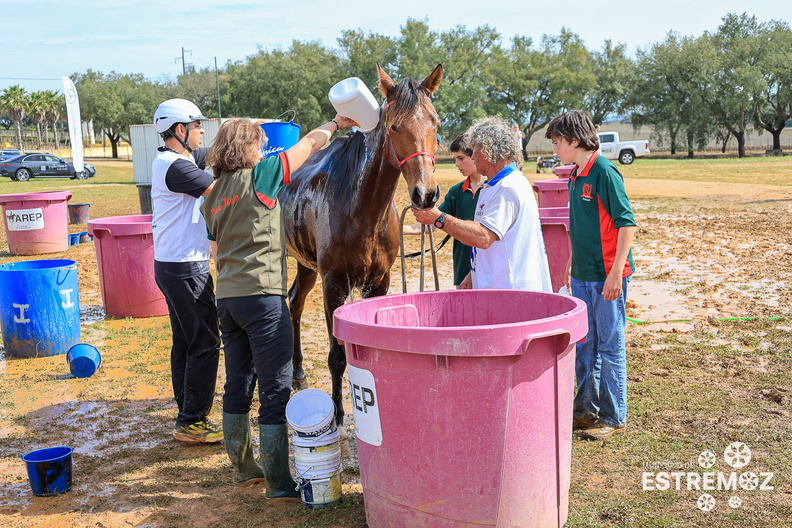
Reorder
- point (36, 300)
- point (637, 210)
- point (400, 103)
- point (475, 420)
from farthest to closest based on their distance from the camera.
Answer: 1. point (637, 210)
2. point (36, 300)
3. point (400, 103)
4. point (475, 420)

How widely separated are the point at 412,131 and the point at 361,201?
0.79 m

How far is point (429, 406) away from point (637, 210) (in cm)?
1498

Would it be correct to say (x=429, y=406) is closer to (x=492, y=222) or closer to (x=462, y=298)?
(x=462, y=298)

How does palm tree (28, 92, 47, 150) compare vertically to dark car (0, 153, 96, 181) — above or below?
above

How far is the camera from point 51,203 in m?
12.5

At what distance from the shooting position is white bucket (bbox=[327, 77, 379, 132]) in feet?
14.0

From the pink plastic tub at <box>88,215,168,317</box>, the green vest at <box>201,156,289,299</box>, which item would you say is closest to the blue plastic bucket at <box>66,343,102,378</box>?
the pink plastic tub at <box>88,215,168,317</box>

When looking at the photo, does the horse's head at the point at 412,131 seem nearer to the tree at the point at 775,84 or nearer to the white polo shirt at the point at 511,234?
the white polo shirt at the point at 511,234

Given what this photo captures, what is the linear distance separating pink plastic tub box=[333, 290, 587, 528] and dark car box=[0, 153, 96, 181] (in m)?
36.6

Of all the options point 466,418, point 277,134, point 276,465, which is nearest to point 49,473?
point 276,465

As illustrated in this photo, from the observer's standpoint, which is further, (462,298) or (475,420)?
(462,298)

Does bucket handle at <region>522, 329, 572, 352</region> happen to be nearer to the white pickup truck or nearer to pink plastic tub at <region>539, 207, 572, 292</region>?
pink plastic tub at <region>539, 207, 572, 292</region>

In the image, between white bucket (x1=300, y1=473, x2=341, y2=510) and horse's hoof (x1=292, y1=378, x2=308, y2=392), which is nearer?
white bucket (x1=300, y1=473, x2=341, y2=510)

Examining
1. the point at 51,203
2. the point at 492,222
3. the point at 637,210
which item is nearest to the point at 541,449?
the point at 492,222
